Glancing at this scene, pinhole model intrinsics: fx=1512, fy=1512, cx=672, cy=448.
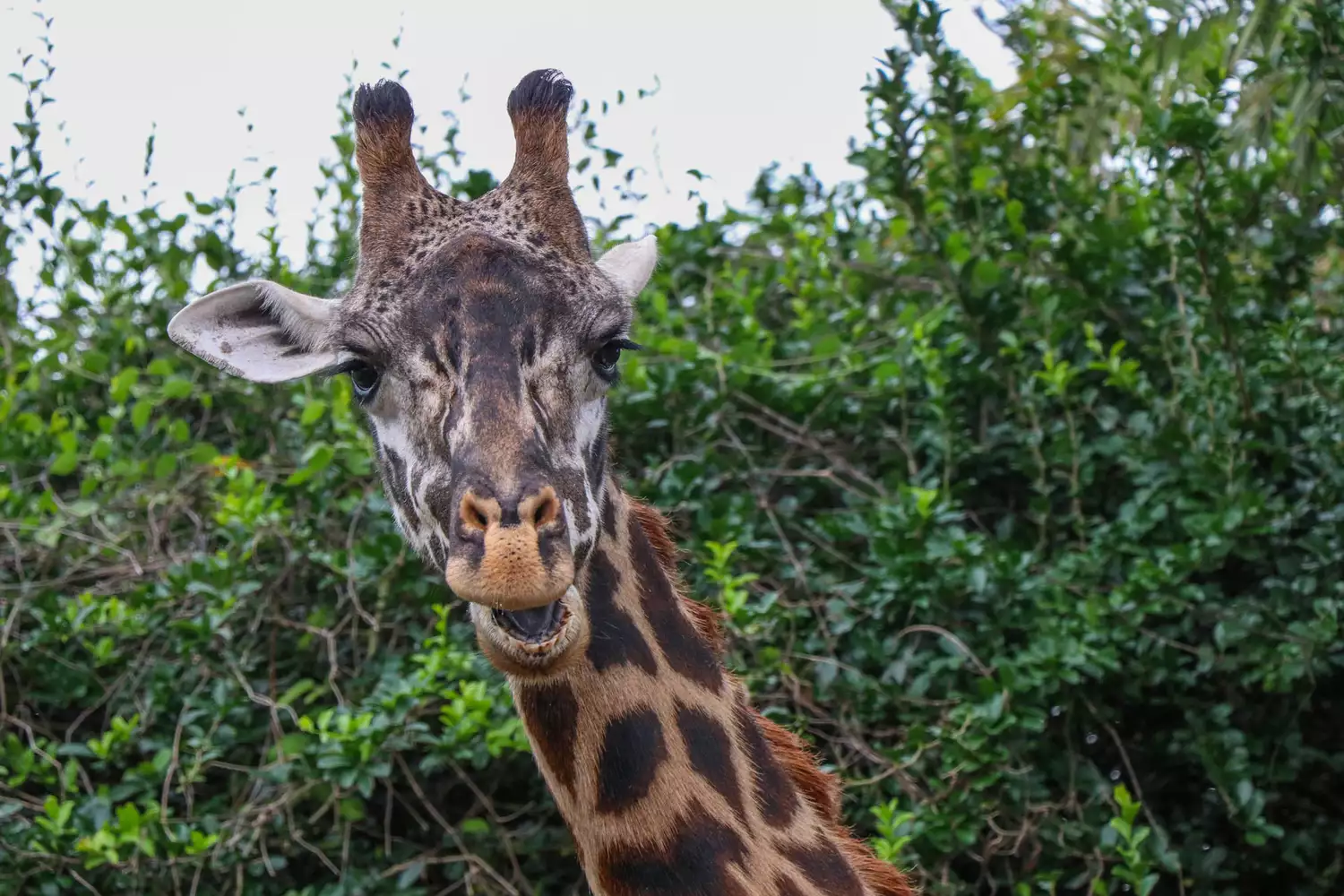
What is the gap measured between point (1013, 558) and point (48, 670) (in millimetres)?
3022

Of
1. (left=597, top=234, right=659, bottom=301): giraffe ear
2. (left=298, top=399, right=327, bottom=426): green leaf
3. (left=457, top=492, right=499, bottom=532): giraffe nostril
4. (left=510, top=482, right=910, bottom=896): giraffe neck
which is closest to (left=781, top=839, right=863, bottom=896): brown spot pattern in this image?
(left=510, top=482, right=910, bottom=896): giraffe neck

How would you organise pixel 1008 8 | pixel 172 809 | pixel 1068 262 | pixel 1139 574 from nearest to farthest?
1. pixel 1139 574
2. pixel 172 809
3. pixel 1068 262
4. pixel 1008 8

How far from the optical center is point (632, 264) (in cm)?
323

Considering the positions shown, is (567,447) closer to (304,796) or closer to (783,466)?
(304,796)

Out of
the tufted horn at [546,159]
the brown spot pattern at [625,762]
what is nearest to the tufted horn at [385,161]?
the tufted horn at [546,159]

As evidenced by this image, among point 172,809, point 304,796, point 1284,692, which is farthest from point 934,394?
point 172,809

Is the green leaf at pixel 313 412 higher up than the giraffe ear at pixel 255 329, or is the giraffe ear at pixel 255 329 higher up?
the green leaf at pixel 313 412

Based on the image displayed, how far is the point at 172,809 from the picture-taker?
4.58m

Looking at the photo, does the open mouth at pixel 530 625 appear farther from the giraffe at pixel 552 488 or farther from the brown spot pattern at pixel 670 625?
the brown spot pattern at pixel 670 625

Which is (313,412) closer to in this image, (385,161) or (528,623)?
(385,161)

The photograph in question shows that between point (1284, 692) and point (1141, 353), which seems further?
point (1141, 353)

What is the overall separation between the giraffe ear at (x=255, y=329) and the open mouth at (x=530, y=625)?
844mm

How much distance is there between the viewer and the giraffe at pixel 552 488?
2.43 m

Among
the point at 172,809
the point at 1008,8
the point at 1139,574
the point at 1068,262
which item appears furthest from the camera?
the point at 1008,8
